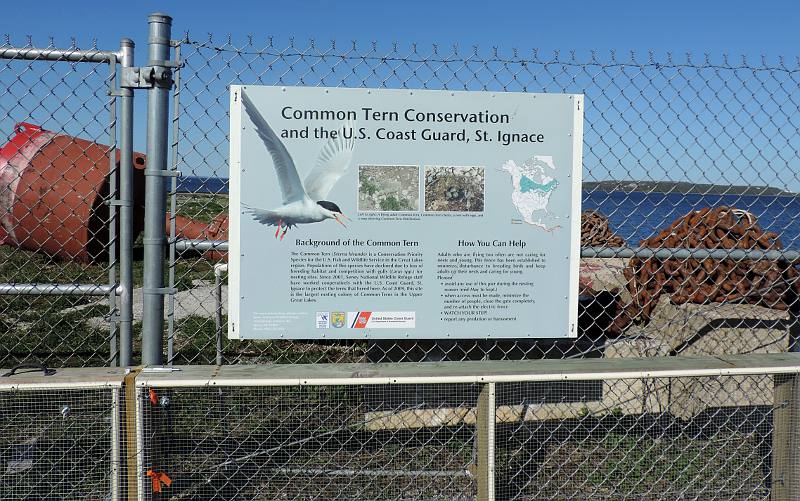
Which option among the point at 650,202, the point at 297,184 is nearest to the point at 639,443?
the point at 650,202

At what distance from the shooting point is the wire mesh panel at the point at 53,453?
323 centimetres

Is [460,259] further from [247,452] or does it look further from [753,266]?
[753,266]

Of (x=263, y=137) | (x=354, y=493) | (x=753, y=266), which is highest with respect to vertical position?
(x=263, y=137)

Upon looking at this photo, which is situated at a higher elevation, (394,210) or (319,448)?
(394,210)

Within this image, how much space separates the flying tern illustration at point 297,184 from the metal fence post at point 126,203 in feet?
1.46

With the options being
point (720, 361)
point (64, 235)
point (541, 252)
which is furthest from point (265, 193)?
point (64, 235)

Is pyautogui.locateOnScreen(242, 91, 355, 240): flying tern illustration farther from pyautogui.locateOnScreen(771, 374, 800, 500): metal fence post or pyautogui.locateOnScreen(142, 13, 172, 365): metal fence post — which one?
pyautogui.locateOnScreen(771, 374, 800, 500): metal fence post

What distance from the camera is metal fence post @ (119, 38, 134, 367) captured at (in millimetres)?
2936

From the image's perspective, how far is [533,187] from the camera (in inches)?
125

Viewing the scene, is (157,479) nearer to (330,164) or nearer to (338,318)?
(338,318)

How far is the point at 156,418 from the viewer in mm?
2922

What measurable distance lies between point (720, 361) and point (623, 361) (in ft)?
1.38

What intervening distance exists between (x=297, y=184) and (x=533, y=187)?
963mm

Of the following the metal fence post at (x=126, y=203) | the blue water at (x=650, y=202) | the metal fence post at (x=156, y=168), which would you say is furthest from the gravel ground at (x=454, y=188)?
the metal fence post at (x=126, y=203)
